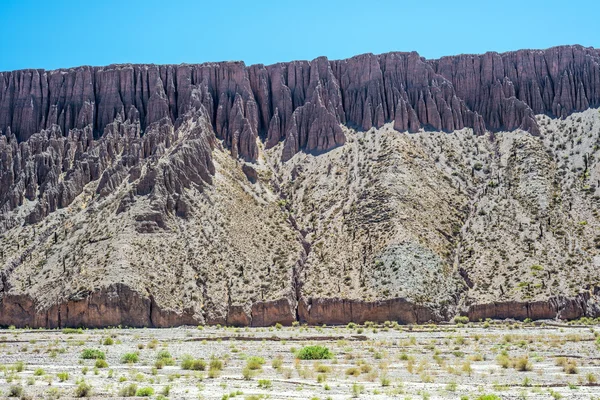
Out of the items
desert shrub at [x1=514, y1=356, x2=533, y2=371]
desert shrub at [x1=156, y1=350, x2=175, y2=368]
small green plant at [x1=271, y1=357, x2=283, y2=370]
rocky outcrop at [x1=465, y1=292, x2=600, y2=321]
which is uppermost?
rocky outcrop at [x1=465, y1=292, x2=600, y2=321]

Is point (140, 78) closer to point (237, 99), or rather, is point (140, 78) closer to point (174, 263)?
point (237, 99)

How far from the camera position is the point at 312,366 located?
40.8 m

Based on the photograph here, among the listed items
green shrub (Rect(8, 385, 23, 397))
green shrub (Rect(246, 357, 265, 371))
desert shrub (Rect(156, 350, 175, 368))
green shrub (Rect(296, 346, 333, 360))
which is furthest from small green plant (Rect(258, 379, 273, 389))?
green shrub (Rect(296, 346, 333, 360))

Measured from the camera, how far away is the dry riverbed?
30797 millimetres

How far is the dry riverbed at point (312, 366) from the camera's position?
1212 inches

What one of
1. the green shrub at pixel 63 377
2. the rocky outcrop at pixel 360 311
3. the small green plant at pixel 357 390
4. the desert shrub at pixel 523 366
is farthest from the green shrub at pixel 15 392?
the rocky outcrop at pixel 360 311

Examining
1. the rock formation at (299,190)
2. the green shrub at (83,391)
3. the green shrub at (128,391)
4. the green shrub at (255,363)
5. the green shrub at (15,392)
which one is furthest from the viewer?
the rock formation at (299,190)

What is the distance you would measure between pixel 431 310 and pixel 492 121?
4695 centimetres

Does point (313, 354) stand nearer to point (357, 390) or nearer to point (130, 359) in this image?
point (130, 359)

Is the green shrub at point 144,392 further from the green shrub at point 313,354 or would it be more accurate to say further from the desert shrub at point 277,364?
the green shrub at point 313,354

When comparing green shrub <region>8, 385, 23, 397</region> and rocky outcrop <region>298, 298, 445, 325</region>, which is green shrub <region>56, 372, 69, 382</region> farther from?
rocky outcrop <region>298, 298, 445, 325</region>

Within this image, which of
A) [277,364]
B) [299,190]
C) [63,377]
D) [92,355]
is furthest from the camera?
[299,190]

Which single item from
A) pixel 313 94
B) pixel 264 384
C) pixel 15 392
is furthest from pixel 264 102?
pixel 15 392

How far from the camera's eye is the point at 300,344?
57.8m
